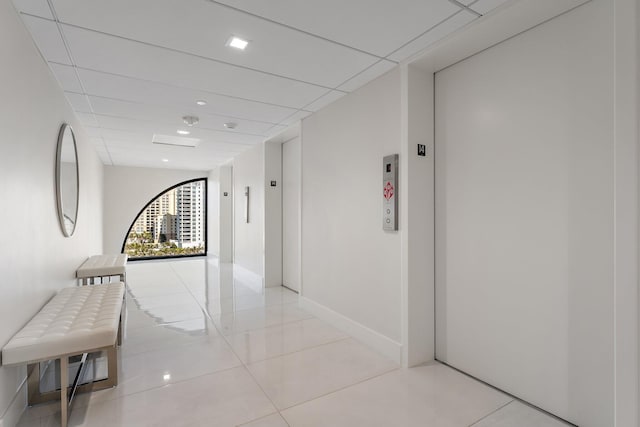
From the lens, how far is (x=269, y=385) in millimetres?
2379

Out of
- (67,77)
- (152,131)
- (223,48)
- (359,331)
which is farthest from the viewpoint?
(152,131)

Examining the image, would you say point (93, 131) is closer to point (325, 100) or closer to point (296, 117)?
point (296, 117)

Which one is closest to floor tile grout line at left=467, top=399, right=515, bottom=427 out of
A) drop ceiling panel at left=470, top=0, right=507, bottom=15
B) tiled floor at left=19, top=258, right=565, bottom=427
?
tiled floor at left=19, top=258, right=565, bottom=427

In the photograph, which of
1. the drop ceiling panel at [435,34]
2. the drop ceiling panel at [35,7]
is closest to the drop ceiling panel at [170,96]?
the drop ceiling panel at [35,7]

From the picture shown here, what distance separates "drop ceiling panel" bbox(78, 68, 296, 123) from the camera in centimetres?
293

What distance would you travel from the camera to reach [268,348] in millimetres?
3010

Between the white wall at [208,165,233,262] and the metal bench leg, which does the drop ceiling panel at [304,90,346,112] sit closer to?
the metal bench leg

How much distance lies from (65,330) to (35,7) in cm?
197

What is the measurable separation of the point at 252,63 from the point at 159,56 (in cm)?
71

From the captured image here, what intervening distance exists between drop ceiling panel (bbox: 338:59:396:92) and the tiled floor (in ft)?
8.35

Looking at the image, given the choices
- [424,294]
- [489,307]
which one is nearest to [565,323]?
[489,307]

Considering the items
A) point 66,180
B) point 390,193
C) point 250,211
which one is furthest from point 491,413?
point 250,211

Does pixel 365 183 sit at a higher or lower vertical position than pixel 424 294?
higher

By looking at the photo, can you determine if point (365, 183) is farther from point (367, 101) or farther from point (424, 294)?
point (424, 294)
